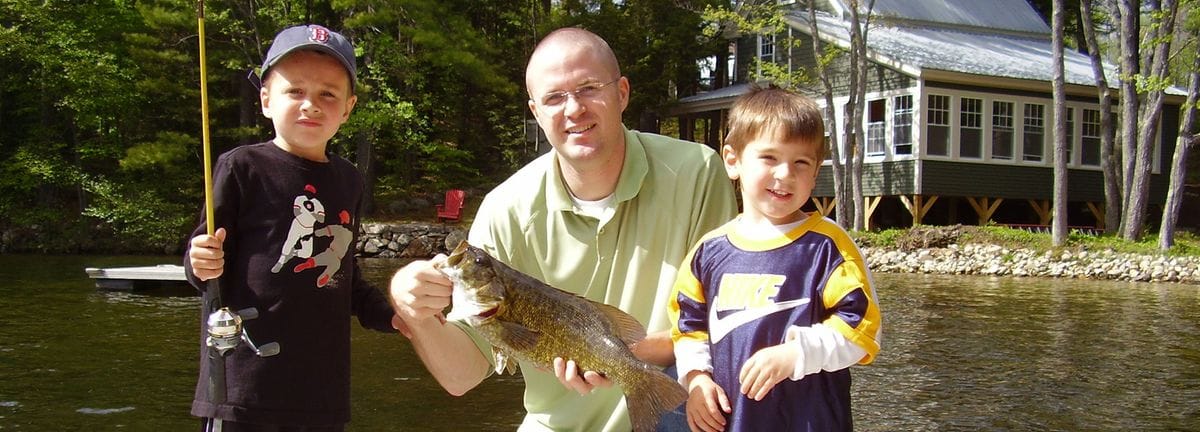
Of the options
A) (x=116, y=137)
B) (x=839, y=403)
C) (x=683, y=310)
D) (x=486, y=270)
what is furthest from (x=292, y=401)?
(x=116, y=137)

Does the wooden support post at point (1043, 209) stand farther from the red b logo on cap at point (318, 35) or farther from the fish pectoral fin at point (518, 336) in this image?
the fish pectoral fin at point (518, 336)

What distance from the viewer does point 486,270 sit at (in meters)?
2.55

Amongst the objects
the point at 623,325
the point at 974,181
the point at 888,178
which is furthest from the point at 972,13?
the point at 623,325

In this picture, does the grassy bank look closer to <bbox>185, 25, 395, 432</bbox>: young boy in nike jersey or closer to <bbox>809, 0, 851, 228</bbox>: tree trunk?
<bbox>809, 0, 851, 228</bbox>: tree trunk

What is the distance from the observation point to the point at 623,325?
9.29ft

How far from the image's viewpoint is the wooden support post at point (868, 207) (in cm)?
2436

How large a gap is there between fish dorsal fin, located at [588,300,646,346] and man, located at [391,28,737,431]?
0.90 ft

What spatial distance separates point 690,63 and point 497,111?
675 centimetres

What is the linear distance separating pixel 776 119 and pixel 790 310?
571 millimetres

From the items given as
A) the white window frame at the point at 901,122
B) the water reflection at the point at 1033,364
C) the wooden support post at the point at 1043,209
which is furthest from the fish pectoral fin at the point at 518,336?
the wooden support post at the point at 1043,209

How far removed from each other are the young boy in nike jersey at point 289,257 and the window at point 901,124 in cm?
2224

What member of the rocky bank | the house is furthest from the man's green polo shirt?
the house

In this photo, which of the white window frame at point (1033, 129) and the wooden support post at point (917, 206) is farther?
the white window frame at point (1033, 129)

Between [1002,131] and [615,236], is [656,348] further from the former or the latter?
[1002,131]
